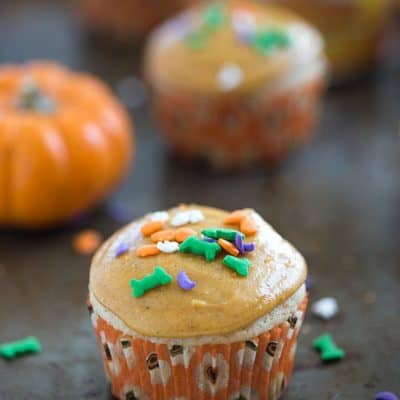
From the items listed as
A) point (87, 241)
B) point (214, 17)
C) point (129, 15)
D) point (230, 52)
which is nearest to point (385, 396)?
point (87, 241)

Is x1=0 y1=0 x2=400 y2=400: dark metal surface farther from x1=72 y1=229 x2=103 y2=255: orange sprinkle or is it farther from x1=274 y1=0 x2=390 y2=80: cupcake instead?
x1=274 y1=0 x2=390 y2=80: cupcake

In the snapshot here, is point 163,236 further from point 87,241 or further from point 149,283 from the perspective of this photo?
point 87,241

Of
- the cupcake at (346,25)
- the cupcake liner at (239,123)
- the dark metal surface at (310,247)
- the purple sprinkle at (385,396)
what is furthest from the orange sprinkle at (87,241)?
the cupcake at (346,25)

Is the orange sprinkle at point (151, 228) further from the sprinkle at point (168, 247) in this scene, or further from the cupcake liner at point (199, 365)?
the cupcake liner at point (199, 365)

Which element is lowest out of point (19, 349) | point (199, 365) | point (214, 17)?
point (19, 349)

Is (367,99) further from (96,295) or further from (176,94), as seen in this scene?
(96,295)

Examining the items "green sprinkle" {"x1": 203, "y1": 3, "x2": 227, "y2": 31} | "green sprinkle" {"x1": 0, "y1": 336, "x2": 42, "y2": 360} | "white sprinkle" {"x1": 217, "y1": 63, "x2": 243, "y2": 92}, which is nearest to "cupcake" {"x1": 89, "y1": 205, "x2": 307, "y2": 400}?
"green sprinkle" {"x1": 0, "y1": 336, "x2": 42, "y2": 360}
